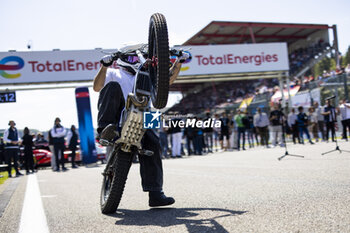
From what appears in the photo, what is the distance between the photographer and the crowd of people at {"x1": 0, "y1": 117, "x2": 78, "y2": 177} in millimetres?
12219

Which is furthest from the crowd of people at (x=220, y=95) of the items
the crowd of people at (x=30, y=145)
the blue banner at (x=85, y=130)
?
the crowd of people at (x=30, y=145)

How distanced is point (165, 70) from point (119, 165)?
Result: 985 millimetres

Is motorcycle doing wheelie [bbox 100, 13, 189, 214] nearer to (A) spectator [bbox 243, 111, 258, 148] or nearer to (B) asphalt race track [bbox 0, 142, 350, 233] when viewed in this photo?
(B) asphalt race track [bbox 0, 142, 350, 233]

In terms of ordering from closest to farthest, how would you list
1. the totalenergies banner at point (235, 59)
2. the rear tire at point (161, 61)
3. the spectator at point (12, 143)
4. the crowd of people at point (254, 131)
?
the rear tire at point (161, 61), the spectator at point (12, 143), the crowd of people at point (254, 131), the totalenergies banner at point (235, 59)

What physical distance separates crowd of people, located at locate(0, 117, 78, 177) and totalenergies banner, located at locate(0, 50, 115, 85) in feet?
12.3

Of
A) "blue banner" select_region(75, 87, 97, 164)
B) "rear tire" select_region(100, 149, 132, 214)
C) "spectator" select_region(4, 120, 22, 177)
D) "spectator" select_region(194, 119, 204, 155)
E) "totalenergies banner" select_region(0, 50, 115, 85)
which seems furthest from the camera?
"totalenergies banner" select_region(0, 50, 115, 85)

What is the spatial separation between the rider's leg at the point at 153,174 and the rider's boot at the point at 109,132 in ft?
1.06

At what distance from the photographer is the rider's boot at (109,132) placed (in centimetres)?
334

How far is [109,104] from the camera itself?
11.5 ft

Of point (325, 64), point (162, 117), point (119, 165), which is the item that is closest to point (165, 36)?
point (162, 117)

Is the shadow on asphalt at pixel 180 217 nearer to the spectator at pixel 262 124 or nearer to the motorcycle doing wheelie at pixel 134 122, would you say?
the motorcycle doing wheelie at pixel 134 122

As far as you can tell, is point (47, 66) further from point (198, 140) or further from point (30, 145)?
point (198, 140)

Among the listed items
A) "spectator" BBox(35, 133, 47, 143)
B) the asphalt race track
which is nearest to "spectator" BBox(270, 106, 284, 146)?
"spectator" BBox(35, 133, 47, 143)

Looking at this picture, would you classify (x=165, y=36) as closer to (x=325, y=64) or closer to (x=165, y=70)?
(x=165, y=70)
